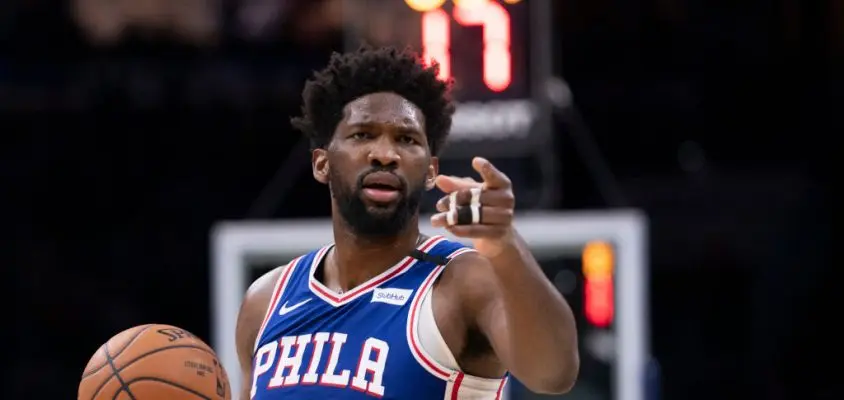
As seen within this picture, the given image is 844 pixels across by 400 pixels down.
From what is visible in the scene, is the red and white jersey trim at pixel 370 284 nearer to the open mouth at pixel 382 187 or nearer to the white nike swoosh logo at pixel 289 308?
the white nike swoosh logo at pixel 289 308

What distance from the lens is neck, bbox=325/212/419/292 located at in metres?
3.04

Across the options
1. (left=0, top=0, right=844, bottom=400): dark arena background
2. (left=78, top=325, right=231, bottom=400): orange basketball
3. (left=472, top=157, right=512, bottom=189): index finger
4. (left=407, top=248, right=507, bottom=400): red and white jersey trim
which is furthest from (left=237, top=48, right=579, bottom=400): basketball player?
(left=0, top=0, right=844, bottom=400): dark arena background

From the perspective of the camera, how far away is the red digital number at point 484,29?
19.5ft

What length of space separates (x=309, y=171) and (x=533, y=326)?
6.05 m

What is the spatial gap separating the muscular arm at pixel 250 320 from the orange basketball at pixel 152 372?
0.72ft

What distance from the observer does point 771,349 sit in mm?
8789

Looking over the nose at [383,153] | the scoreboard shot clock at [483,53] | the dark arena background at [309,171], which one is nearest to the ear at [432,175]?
the nose at [383,153]

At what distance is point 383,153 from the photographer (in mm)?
2893

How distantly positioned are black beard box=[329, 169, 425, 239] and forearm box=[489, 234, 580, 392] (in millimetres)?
483

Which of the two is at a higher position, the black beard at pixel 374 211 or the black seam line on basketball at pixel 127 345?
the black beard at pixel 374 211

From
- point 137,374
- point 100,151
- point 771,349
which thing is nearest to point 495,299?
point 137,374

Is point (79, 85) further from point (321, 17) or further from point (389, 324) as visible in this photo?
point (389, 324)

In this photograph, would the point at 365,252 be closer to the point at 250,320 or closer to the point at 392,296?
the point at 392,296

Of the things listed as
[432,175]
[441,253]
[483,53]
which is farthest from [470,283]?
[483,53]
